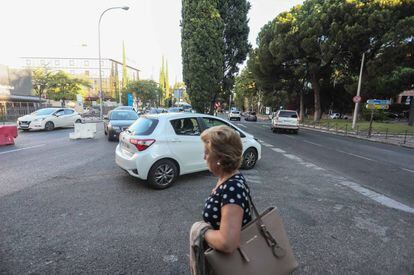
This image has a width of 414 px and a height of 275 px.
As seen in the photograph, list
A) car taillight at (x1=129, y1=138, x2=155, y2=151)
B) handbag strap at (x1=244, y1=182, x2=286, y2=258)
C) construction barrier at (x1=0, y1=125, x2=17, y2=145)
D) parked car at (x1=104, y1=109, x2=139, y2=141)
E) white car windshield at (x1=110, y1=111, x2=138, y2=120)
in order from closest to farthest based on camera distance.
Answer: handbag strap at (x1=244, y1=182, x2=286, y2=258), car taillight at (x1=129, y1=138, x2=155, y2=151), construction barrier at (x1=0, y1=125, x2=17, y2=145), parked car at (x1=104, y1=109, x2=139, y2=141), white car windshield at (x1=110, y1=111, x2=138, y2=120)

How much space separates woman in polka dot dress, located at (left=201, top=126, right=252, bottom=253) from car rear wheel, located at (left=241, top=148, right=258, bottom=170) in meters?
5.34

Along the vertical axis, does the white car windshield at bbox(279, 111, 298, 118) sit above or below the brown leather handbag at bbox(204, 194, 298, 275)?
above

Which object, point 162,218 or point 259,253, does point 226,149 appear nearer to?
point 259,253

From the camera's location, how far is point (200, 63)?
60.1 feet

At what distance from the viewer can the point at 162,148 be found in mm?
5102

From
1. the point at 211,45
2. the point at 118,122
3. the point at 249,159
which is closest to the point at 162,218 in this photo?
the point at 249,159

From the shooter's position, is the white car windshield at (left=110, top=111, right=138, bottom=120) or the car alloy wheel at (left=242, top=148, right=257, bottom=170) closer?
the car alloy wheel at (left=242, top=148, right=257, bottom=170)

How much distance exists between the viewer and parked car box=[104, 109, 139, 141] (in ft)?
38.5

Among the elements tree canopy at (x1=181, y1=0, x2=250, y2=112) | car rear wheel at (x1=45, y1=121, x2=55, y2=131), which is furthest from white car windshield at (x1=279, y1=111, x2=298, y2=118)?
car rear wheel at (x1=45, y1=121, x2=55, y2=131)

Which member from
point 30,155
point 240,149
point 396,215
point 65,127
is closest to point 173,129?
point 240,149

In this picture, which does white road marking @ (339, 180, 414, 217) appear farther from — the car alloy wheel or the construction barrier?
the construction barrier

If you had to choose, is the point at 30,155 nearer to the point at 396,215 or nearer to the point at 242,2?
the point at 396,215

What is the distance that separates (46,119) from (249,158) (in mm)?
15203

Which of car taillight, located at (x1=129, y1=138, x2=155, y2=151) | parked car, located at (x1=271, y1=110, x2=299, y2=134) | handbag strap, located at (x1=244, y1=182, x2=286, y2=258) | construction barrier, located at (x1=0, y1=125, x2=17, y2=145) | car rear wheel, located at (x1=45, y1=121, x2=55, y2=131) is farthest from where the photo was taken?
parked car, located at (x1=271, y1=110, x2=299, y2=134)
